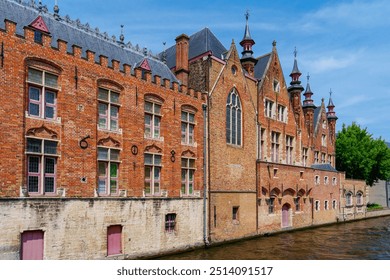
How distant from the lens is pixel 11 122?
12625 mm

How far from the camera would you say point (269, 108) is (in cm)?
2856

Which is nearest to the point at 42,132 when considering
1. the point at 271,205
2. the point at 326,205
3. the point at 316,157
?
the point at 271,205

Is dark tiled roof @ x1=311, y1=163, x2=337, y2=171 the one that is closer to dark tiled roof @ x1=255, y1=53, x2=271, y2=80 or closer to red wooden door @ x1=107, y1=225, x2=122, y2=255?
dark tiled roof @ x1=255, y1=53, x2=271, y2=80

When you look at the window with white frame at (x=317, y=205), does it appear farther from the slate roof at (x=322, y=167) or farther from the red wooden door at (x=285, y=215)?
the red wooden door at (x=285, y=215)

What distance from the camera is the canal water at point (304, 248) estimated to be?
18234 millimetres

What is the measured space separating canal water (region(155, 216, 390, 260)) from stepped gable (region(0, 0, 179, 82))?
11.9 meters

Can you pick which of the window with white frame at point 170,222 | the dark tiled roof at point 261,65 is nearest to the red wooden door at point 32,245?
the window with white frame at point 170,222

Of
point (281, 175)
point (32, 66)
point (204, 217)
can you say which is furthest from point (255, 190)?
point (32, 66)

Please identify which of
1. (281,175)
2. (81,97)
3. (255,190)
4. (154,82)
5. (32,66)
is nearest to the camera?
(32,66)

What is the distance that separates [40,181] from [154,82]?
802 centimetres

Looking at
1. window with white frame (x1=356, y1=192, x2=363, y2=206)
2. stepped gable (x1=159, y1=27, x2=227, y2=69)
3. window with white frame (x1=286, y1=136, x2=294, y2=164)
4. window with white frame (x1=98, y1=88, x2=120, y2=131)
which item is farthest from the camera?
window with white frame (x1=356, y1=192, x2=363, y2=206)

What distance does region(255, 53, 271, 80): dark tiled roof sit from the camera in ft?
93.9

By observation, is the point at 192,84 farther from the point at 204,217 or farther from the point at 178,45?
the point at 204,217

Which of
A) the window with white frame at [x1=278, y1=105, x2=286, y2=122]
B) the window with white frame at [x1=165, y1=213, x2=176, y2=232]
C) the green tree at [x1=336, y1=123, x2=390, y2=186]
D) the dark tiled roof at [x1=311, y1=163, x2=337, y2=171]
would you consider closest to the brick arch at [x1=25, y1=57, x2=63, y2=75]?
the window with white frame at [x1=165, y1=213, x2=176, y2=232]
